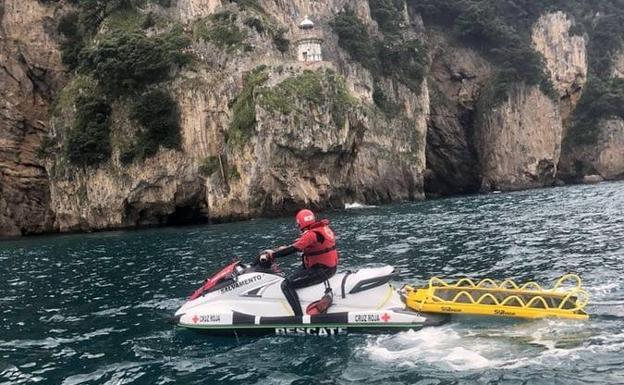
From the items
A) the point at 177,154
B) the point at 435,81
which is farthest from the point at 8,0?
the point at 435,81

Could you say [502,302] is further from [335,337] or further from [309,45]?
[309,45]

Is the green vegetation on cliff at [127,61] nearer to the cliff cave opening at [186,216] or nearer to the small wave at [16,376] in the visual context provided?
the cliff cave opening at [186,216]

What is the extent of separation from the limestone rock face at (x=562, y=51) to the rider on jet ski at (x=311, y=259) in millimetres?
76680

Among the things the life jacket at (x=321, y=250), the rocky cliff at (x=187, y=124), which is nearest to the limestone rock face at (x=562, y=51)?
the rocky cliff at (x=187, y=124)

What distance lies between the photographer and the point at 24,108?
54906mm

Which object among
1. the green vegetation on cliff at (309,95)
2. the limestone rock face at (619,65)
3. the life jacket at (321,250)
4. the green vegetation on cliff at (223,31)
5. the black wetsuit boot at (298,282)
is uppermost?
the green vegetation on cliff at (223,31)

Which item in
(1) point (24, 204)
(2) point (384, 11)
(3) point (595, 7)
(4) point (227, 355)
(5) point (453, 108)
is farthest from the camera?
(3) point (595, 7)

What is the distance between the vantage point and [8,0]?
55.8 m

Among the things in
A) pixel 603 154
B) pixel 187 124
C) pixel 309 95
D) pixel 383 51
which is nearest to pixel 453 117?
pixel 383 51

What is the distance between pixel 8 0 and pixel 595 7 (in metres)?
80.1

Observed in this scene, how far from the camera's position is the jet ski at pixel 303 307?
11742 mm

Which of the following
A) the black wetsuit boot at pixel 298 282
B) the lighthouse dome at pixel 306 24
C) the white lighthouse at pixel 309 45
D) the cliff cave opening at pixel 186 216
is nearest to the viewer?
the black wetsuit boot at pixel 298 282

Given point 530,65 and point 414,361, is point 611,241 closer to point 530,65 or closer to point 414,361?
point 414,361

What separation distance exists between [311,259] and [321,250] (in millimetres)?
288
